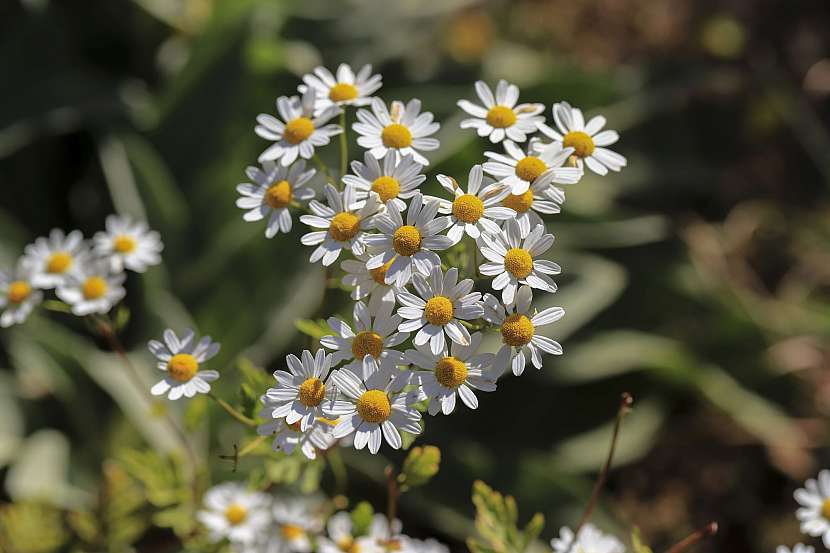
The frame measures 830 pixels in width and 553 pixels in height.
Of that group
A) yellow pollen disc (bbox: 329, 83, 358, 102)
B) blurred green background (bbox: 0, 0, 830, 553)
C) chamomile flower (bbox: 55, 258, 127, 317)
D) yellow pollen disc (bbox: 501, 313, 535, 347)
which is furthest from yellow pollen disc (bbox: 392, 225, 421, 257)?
blurred green background (bbox: 0, 0, 830, 553)

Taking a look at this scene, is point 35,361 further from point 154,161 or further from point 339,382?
point 339,382

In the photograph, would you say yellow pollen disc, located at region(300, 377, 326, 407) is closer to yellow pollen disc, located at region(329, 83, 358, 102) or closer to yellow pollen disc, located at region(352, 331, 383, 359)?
yellow pollen disc, located at region(352, 331, 383, 359)

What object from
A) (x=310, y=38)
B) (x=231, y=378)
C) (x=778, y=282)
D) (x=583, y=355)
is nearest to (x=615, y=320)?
(x=583, y=355)

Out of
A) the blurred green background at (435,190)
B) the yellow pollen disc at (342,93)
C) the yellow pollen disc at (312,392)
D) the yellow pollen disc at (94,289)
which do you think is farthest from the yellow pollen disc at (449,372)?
Result: the blurred green background at (435,190)

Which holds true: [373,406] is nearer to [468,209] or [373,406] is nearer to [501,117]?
[468,209]

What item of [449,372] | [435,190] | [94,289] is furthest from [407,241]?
[435,190]

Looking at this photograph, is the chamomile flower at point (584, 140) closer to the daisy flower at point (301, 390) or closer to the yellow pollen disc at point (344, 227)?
the yellow pollen disc at point (344, 227)
